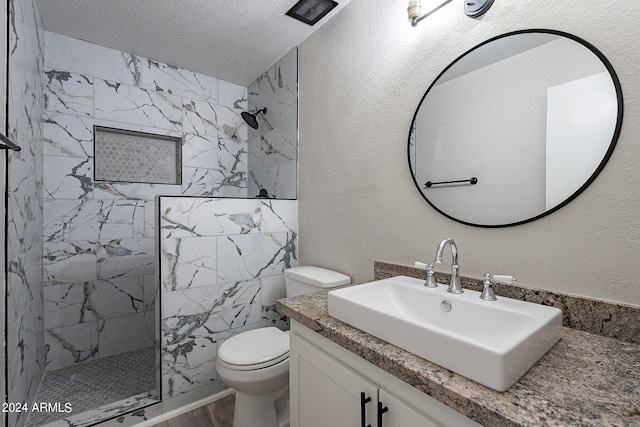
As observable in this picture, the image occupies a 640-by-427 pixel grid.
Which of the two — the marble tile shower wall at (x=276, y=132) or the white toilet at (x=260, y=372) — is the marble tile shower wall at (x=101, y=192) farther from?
the white toilet at (x=260, y=372)

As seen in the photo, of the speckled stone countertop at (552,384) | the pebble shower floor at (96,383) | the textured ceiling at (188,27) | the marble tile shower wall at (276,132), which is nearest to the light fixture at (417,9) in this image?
the textured ceiling at (188,27)

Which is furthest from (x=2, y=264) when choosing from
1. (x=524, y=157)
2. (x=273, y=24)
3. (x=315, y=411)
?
(x=524, y=157)

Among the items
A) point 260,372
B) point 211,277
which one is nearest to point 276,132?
point 211,277

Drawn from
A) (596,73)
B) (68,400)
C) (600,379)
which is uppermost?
(596,73)

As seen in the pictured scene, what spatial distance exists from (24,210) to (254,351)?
4.75 ft

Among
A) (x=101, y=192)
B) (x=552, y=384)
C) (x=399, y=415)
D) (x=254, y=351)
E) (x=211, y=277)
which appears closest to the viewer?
(x=552, y=384)

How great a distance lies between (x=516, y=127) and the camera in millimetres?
1104

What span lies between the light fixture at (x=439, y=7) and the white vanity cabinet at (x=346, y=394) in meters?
1.37

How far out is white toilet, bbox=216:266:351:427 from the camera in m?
1.44

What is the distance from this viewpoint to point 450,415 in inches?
26.3

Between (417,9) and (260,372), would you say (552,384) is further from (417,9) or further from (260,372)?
(417,9)

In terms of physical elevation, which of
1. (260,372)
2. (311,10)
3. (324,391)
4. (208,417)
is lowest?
(208,417)

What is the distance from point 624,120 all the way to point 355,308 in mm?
972

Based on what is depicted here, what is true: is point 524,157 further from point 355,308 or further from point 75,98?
point 75,98
